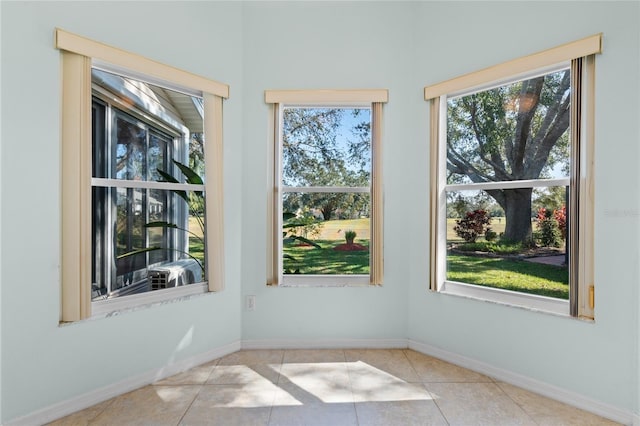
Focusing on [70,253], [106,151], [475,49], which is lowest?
[70,253]

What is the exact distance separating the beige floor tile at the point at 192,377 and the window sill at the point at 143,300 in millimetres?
522

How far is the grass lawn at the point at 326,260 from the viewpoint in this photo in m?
3.02

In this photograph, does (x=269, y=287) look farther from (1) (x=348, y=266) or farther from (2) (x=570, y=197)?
(2) (x=570, y=197)

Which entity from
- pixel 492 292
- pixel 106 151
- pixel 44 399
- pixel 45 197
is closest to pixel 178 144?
pixel 106 151

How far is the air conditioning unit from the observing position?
98.0 inches

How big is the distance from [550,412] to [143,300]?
2.64 meters

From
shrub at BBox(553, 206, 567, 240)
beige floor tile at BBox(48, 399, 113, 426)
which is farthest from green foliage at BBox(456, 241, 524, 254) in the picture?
beige floor tile at BBox(48, 399, 113, 426)

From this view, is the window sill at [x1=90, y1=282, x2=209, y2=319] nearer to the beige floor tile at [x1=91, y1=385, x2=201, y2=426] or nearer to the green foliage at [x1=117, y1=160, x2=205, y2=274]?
the green foliage at [x1=117, y1=160, x2=205, y2=274]

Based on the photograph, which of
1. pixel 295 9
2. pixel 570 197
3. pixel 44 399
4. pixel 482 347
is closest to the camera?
pixel 44 399

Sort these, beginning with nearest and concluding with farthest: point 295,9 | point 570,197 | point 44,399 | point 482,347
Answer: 1. point 44,399
2. point 570,197
3. point 482,347
4. point 295,9

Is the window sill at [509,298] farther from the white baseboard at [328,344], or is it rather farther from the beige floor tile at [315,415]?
the beige floor tile at [315,415]

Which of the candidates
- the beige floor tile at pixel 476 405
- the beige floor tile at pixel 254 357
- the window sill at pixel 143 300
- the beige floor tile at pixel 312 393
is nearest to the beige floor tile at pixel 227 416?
the beige floor tile at pixel 312 393

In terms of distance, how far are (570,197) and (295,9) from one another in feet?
8.22

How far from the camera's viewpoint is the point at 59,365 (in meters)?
1.94
